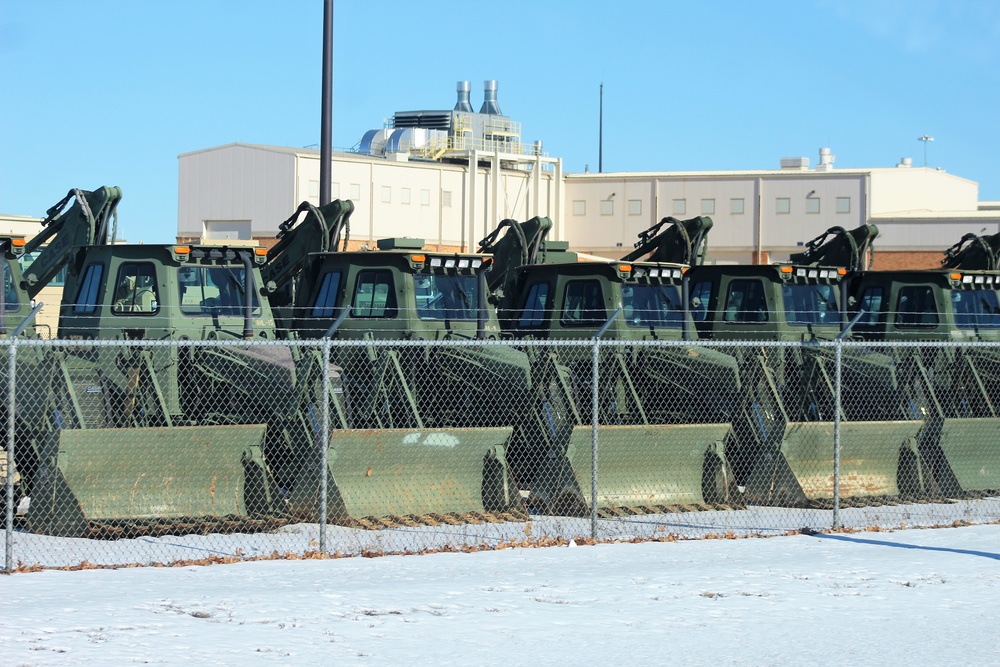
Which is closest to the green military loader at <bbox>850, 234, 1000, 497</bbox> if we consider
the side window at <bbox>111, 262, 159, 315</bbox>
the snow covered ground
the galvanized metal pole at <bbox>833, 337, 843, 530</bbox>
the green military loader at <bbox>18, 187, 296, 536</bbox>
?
the galvanized metal pole at <bbox>833, 337, 843, 530</bbox>

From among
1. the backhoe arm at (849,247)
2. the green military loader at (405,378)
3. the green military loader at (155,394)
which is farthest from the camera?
the backhoe arm at (849,247)

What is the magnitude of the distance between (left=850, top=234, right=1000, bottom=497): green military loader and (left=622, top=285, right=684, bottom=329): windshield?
289cm

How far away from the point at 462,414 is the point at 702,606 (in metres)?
6.05

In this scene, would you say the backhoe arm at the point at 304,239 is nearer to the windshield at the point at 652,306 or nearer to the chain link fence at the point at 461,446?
the chain link fence at the point at 461,446

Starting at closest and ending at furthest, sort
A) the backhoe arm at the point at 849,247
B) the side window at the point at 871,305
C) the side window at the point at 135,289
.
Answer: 1. the side window at the point at 135,289
2. the side window at the point at 871,305
3. the backhoe arm at the point at 849,247

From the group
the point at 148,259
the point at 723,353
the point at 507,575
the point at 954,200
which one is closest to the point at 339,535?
the point at 507,575

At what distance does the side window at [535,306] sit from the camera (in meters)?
17.0

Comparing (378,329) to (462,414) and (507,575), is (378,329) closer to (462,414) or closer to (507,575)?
(462,414)

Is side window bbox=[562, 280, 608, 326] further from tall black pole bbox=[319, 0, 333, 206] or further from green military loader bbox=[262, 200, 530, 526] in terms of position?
tall black pole bbox=[319, 0, 333, 206]

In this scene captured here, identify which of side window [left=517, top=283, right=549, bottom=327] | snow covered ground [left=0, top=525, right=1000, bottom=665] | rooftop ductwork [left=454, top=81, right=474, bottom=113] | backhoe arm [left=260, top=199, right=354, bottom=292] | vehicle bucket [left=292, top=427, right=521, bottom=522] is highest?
rooftop ductwork [left=454, top=81, right=474, bottom=113]

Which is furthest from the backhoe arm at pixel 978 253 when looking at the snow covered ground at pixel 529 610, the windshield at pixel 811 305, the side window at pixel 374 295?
the snow covered ground at pixel 529 610

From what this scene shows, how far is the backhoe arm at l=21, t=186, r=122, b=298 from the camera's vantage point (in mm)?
16500

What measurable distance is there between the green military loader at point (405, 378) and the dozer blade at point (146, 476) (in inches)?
25.1

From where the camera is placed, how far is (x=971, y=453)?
15.6 m
